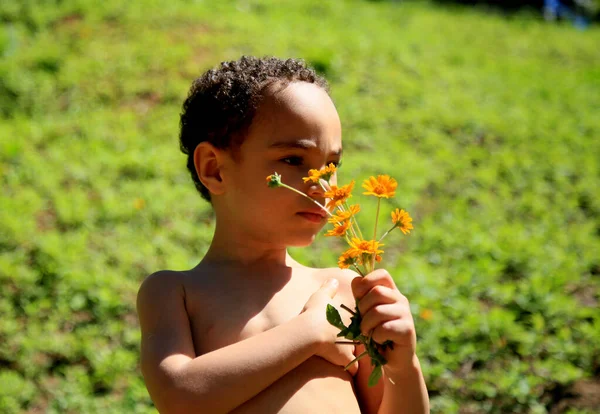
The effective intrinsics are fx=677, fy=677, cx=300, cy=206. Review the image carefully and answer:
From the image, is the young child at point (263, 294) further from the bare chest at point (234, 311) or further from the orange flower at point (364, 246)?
the orange flower at point (364, 246)

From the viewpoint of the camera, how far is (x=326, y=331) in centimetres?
181

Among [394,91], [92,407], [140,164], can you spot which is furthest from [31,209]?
[394,91]

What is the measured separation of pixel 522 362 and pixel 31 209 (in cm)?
324

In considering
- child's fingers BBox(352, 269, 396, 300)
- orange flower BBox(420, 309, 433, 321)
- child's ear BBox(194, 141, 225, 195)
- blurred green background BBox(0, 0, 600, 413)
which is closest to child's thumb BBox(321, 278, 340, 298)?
child's fingers BBox(352, 269, 396, 300)

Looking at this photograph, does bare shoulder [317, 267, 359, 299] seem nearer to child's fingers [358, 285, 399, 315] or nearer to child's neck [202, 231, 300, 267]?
child's neck [202, 231, 300, 267]

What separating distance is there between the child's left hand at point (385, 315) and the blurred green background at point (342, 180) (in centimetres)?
156

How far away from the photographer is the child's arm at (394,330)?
Answer: 5.29 feet

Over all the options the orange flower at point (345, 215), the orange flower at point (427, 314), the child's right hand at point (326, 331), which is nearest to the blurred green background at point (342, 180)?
the orange flower at point (427, 314)

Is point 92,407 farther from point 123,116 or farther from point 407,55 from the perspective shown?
point 407,55

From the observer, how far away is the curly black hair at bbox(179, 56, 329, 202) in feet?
6.57

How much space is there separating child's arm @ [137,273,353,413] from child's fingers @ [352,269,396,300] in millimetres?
199

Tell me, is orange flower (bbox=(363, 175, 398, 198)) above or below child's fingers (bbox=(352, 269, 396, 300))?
above

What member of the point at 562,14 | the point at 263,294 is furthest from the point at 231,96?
the point at 562,14

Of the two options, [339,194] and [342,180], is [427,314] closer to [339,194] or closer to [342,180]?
[342,180]
